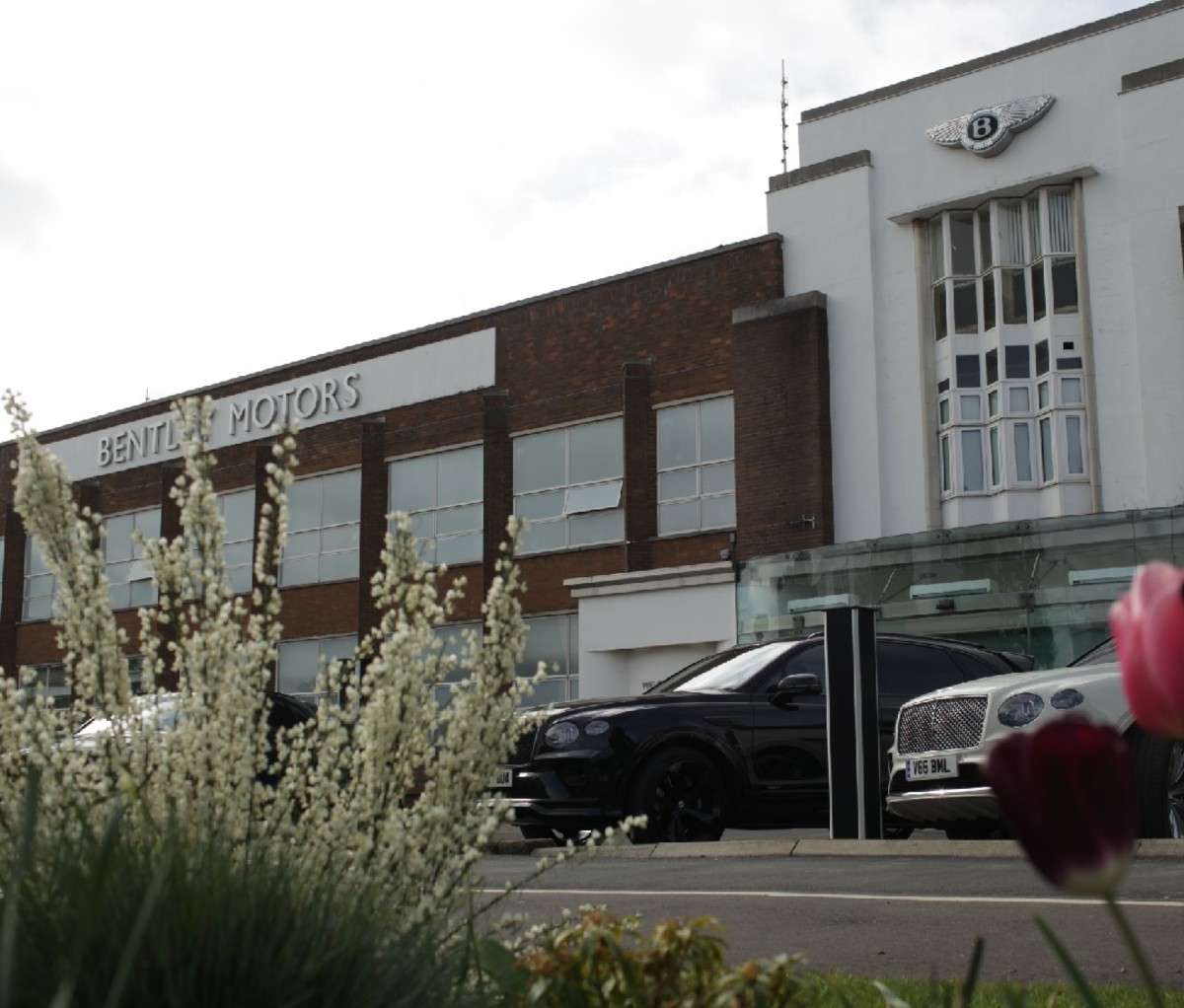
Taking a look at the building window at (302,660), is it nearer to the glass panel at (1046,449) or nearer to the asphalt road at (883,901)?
the glass panel at (1046,449)

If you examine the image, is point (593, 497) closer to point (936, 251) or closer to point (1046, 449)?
point (936, 251)

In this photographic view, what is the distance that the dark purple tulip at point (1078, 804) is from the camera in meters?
1.50

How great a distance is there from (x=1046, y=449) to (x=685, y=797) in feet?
48.4

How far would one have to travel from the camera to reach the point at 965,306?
27688mm

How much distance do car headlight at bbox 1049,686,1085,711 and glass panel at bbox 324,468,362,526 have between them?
2658 cm

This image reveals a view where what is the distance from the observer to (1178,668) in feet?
5.11

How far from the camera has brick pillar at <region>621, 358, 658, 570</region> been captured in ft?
102

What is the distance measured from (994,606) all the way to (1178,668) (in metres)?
24.3

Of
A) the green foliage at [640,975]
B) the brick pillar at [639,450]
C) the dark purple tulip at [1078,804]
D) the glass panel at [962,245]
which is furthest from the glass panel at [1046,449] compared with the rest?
the dark purple tulip at [1078,804]

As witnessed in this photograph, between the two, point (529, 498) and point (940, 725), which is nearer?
point (940, 725)

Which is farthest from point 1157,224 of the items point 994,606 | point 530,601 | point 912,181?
point 530,601

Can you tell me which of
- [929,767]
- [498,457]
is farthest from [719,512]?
[929,767]

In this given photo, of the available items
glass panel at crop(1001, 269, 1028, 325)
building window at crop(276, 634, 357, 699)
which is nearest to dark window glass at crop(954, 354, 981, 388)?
glass panel at crop(1001, 269, 1028, 325)

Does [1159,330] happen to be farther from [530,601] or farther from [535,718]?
[535,718]
